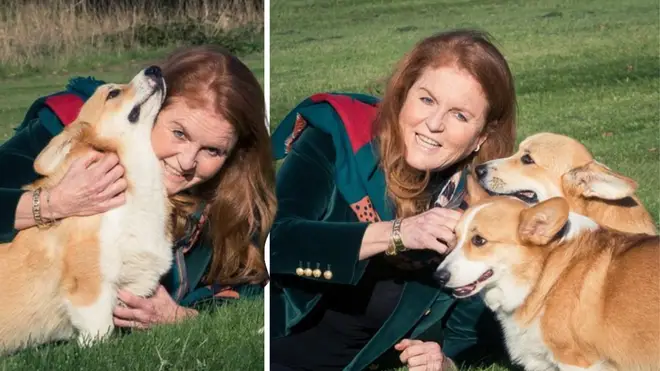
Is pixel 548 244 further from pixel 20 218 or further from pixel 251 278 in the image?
pixel 20 218

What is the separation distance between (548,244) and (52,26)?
5.07 ft

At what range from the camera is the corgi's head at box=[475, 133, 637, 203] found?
3.20 m

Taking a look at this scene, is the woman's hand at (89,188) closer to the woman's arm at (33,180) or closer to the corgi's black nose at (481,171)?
the woman's arm at (33,180)

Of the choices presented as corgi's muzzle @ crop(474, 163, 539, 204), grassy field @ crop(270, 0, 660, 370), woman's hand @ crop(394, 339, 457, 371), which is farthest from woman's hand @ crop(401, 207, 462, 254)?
grassy field @ crop(270, 0, 660, 370)

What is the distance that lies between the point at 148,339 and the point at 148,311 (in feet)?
0.31

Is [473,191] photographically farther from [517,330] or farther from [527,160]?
[517,330]

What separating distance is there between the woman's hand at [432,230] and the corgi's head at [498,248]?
38 mm

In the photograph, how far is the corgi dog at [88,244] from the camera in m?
3.06

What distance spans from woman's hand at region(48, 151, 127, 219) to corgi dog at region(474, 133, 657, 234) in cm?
106

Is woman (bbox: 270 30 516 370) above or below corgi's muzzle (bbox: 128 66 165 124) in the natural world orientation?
below

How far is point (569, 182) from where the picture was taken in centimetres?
322

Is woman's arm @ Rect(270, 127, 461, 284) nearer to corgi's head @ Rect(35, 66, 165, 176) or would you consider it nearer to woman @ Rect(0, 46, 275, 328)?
woman @ Rect(0, 46, 275, 328)

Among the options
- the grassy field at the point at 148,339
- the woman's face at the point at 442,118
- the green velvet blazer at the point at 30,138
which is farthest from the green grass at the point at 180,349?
the woman's face at the point at 442,118

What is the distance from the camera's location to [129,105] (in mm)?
3145
